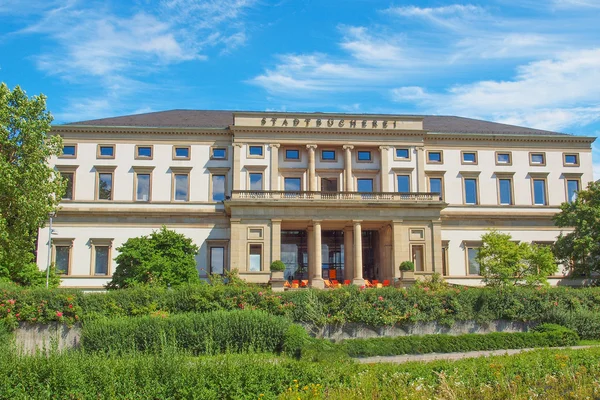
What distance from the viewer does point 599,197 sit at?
4225cm

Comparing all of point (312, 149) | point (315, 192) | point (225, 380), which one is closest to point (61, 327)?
point (225, 380)

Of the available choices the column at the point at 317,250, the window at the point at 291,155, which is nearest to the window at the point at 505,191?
the column at the point at 317,250

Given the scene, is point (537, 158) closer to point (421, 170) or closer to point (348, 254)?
point (421, 170)

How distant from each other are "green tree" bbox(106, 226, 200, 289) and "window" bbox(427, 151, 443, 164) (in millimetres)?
22712

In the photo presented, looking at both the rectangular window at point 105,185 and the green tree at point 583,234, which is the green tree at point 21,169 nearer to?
the rectangular window at point 105,185

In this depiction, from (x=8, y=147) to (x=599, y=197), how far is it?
3836 cm

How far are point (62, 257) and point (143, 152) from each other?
34.8ft

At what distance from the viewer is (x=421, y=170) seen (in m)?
48.9

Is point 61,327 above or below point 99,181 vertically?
below

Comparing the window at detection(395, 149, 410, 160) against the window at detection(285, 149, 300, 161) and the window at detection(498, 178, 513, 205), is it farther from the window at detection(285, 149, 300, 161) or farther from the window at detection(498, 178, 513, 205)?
the window at detection(498, 178, 513, 205)

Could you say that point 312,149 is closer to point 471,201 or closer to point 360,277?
point 360,277

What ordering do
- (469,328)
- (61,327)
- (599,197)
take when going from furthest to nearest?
(599,197) < (469,328) < (61,327)

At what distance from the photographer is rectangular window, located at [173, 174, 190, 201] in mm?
48719

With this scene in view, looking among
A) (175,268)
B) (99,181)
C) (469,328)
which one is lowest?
(469,328)
